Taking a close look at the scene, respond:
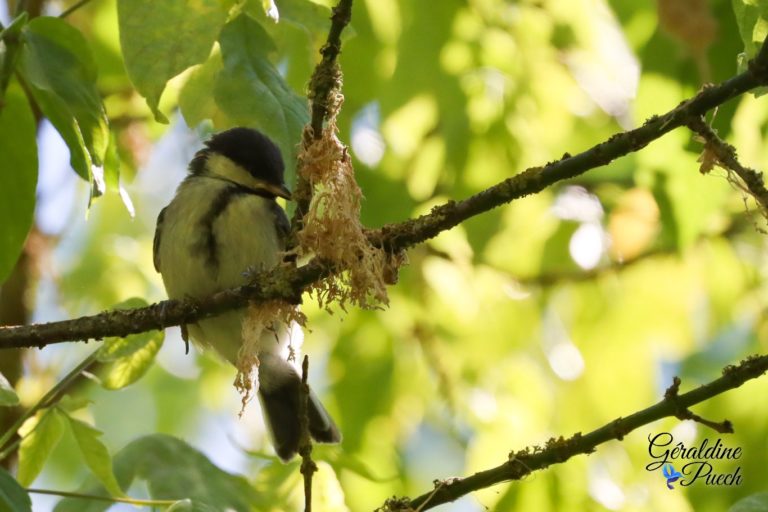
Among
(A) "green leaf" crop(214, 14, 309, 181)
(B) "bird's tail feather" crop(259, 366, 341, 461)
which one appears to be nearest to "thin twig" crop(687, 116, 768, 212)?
(A) "green leaf" crop(214, 14, 309, 181)

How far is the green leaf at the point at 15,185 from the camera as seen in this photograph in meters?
1.76

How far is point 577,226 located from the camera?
3.17m

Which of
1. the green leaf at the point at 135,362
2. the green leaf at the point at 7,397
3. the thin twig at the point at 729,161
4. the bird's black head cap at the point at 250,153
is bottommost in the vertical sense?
the green leaf at the point at 7,397

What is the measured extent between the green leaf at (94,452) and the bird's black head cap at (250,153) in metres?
1.21

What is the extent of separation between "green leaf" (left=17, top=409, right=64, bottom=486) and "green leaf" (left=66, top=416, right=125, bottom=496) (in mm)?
86

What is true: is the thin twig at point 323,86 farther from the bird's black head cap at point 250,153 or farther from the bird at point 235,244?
the bird's black head cap at point 250,153

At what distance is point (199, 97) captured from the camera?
2.04 metres

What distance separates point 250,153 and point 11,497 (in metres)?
1.72

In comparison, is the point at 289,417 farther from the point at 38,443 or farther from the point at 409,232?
the point at 409,232

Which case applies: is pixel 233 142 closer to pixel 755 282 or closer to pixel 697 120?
pixel 755 282

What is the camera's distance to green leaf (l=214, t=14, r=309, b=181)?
177 centimetres

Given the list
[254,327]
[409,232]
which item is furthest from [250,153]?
[409,232]

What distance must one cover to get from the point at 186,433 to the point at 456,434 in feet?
4.53

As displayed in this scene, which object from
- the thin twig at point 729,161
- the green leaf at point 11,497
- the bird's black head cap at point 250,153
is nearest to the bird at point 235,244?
the bird's black head cap at point 250,153
